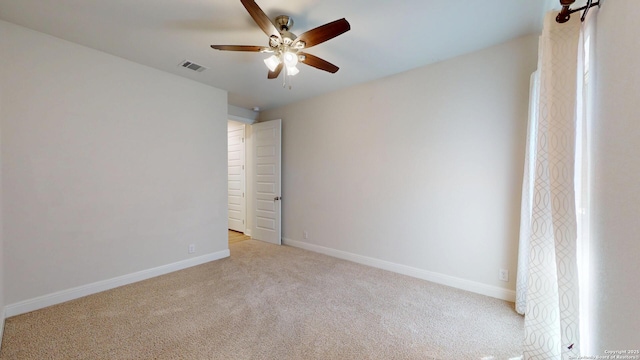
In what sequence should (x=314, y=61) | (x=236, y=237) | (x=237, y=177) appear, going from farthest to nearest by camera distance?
(x=237, y=177) < (x=236, y=237) < (x=314, y=61)

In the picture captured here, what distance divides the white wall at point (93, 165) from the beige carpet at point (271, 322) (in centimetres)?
46

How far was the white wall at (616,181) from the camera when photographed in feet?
2.88

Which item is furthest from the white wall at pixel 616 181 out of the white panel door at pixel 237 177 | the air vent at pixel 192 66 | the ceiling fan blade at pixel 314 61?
the white panel door at pixel 237 177

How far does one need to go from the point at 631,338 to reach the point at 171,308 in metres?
3.04

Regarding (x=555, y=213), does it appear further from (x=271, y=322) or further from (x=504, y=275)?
(x=271, y=322)

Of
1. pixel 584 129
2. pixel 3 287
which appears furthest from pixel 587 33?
pixel 3 287

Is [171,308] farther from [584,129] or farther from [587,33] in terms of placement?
[587,33]

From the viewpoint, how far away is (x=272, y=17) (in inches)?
82.3

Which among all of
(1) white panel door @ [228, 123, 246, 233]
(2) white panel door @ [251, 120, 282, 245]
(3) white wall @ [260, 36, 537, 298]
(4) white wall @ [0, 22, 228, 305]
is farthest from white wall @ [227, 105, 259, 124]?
(3) white wall @ [260, 36, 537, 298]

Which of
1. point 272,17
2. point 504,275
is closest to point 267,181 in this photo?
point 272,17

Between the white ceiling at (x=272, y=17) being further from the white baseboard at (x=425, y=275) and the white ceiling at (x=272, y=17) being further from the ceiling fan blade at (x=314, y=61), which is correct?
the white baseboard at (x=425, y=275)

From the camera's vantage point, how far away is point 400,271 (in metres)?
3.24

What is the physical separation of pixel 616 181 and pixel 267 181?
4368 mm

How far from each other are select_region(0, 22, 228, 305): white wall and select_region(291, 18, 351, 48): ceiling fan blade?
7.28ft
